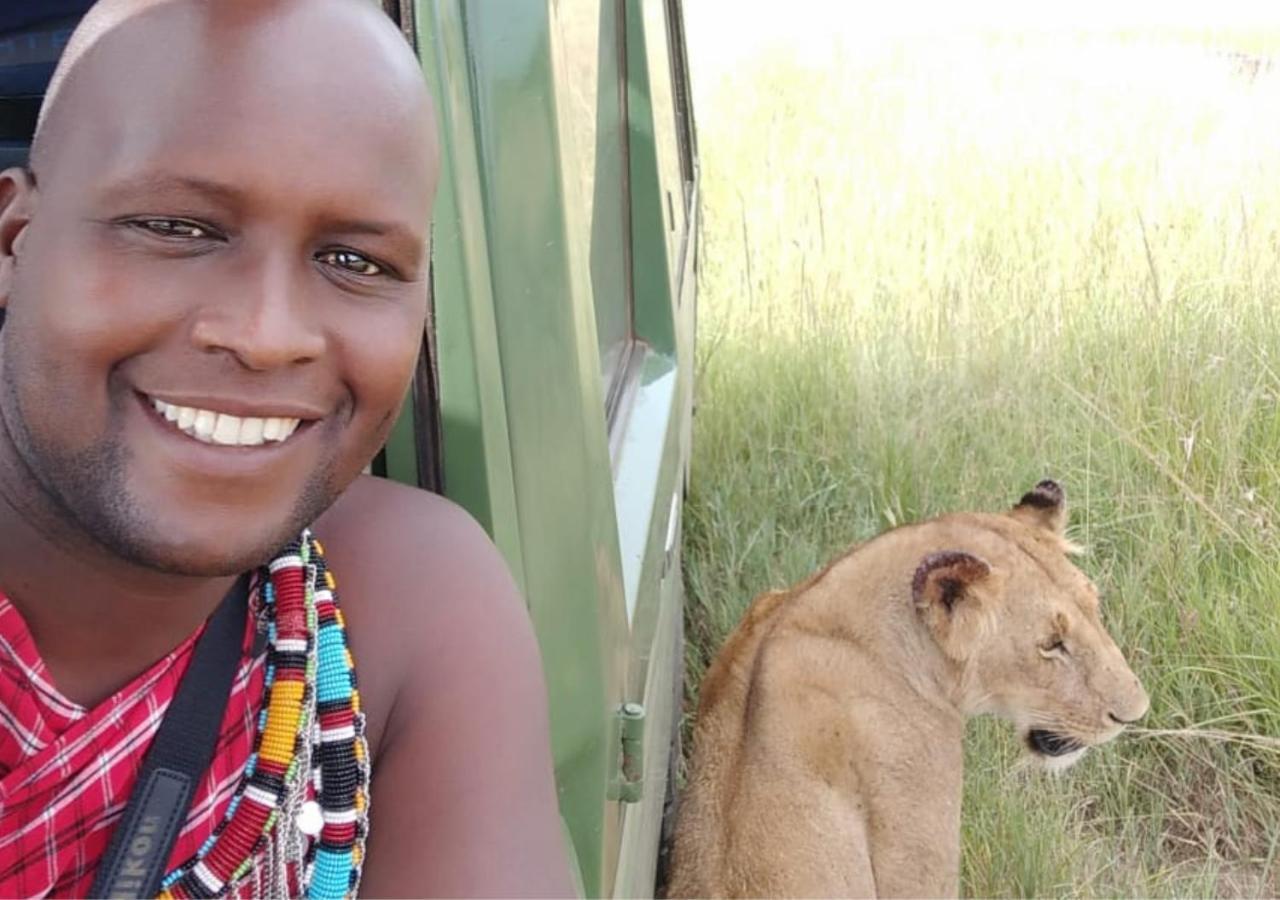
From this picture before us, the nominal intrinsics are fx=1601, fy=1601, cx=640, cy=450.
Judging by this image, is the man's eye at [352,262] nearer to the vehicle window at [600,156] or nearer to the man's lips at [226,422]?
the man's lips at [226,422]

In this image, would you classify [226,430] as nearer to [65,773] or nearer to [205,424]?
[205,424]

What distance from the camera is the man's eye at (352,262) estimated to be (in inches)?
44.1

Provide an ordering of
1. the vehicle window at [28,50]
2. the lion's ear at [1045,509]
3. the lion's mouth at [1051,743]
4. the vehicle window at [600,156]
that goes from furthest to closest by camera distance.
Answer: the lion's ear at [1045,509] → the lion's mouth at [1051,743] → the vehicle window at [28,50] → the vehicle window at [600,156]

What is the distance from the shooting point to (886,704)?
2.85 m

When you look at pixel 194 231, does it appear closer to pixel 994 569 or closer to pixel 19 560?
pixel 19 560

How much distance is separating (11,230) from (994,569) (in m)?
2.07

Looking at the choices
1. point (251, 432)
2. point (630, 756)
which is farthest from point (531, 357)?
point (630, 756)

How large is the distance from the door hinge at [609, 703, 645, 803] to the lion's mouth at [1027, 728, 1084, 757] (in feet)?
4.82

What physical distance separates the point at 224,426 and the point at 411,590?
25 centimetres

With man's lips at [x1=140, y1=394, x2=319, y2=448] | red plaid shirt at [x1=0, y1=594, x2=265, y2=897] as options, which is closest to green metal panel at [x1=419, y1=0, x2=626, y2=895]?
man's lips at [x1=140, y1=394, x2=319, y2=448]

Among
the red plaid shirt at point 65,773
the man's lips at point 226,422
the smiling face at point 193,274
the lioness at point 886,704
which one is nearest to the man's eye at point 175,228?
the smiling face at point 193,274

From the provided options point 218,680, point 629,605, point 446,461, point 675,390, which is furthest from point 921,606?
point 218,680

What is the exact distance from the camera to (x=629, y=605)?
5.99 ft

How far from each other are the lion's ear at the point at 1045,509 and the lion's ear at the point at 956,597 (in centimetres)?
32
